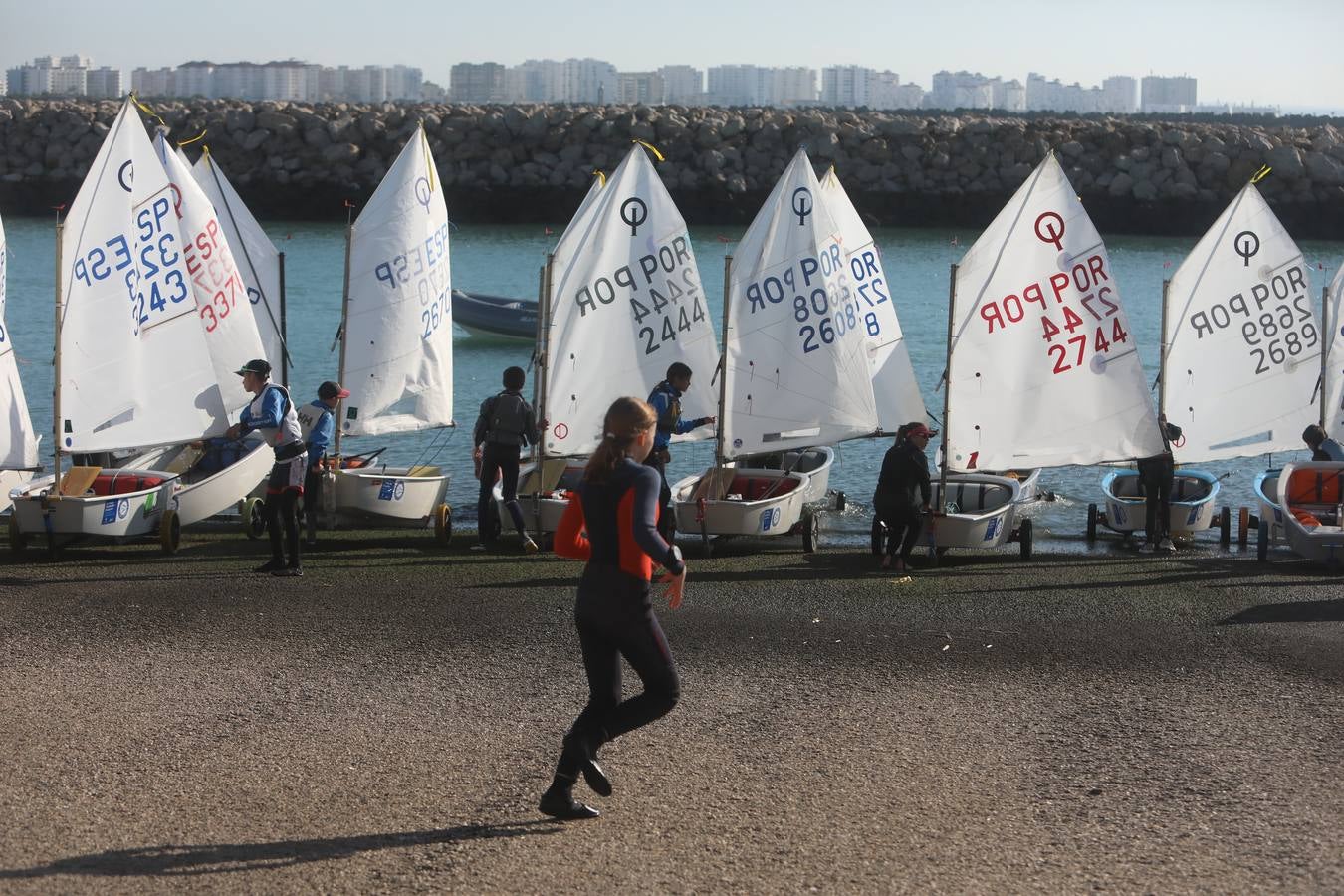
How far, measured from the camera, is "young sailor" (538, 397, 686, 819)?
554 centimetres

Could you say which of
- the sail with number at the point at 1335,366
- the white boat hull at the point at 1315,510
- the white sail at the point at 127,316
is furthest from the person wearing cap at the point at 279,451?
the sail with number at the point at 1335,366

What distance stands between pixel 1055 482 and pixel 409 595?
10.6 m

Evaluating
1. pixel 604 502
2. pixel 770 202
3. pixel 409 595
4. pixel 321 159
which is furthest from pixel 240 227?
pixel 321 159

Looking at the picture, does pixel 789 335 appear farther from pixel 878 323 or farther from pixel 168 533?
pixel 168 533

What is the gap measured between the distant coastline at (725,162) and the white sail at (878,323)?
3633cm

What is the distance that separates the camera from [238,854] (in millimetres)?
5410

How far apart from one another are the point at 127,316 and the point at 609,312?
369 centimetres

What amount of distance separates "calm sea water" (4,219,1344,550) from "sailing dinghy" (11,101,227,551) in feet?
13.1

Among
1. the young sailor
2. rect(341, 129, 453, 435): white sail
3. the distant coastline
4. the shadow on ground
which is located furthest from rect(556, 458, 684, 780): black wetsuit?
the distant coastline

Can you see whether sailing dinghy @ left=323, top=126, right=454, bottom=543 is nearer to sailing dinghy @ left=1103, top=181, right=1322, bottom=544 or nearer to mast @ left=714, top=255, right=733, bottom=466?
mast @ left=714, top=255, right=733, bottom=466

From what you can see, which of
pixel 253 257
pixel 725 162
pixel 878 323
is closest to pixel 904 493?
pixel 878 323

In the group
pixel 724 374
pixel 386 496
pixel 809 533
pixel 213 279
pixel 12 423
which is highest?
pixel 213 279

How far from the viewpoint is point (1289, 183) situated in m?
52.8

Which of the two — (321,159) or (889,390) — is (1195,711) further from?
(321,159)
